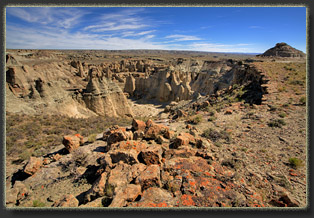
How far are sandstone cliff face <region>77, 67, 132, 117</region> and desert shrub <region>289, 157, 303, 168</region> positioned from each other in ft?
59.5

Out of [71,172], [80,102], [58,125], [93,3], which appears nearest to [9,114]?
[58,125]

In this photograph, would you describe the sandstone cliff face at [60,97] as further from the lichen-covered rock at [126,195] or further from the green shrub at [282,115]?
the green shrub at [282,115]

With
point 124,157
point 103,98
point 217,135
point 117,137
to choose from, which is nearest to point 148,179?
point 124,157

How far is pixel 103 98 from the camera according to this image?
782 inches

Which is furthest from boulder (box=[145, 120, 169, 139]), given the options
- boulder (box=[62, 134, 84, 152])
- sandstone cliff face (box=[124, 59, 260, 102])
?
sandstone cliff face (box=[124, 59, 260, 102])

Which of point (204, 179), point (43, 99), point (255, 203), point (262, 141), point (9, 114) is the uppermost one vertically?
point (43, 99)

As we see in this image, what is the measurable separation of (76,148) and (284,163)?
8112 millimetres

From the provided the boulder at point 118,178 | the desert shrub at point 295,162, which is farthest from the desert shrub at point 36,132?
the desert shrub at point 295,162

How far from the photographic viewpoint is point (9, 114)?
11758 mm

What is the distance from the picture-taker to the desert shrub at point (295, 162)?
16.4ft

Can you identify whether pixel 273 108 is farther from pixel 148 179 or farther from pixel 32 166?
pixel 32 166

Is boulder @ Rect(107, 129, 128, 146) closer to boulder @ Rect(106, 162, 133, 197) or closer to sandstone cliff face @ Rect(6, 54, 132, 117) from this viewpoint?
boulder @ Rect(106, 162, 133, 197)

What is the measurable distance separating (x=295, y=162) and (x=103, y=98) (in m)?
Result: 19.1

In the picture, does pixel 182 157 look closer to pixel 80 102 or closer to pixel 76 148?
pixel 76 148
